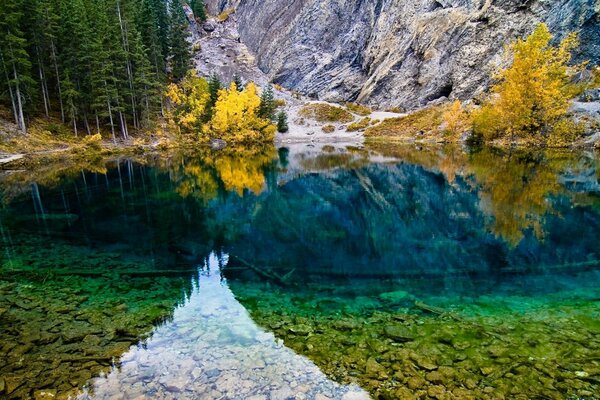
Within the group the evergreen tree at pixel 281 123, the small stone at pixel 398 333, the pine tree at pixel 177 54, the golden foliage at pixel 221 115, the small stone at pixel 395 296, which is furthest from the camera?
the evergreen tree at pixel 281 123

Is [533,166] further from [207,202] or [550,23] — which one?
[550,23]

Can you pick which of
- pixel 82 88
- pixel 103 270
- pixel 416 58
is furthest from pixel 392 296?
pixel 416 58

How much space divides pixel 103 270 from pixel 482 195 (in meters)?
20.7

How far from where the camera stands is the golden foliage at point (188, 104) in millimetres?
68938

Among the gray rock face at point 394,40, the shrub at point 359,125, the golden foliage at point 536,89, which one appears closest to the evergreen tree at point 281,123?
the shrub at point 359,125

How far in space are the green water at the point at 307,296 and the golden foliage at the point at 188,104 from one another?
47298mm

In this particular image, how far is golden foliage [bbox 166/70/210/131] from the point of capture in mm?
68938

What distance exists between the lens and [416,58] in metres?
87.7

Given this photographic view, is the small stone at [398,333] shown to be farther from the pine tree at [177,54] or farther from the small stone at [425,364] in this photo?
the pine tree at [177,54]

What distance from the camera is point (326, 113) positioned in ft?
301

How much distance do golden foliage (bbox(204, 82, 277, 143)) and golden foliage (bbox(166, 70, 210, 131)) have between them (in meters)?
2.49

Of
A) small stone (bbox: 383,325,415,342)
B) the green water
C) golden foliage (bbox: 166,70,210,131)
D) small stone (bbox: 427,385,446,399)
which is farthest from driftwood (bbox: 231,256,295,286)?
golden foliage (bbox: 166,70,210,131)

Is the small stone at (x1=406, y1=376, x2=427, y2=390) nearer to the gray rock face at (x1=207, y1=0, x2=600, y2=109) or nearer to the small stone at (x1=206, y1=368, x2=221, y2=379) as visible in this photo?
the small stone at (x1=206, y1=368, x2=221, y2=379)

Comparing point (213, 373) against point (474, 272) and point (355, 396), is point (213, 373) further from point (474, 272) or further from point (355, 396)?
point (474, 272)
